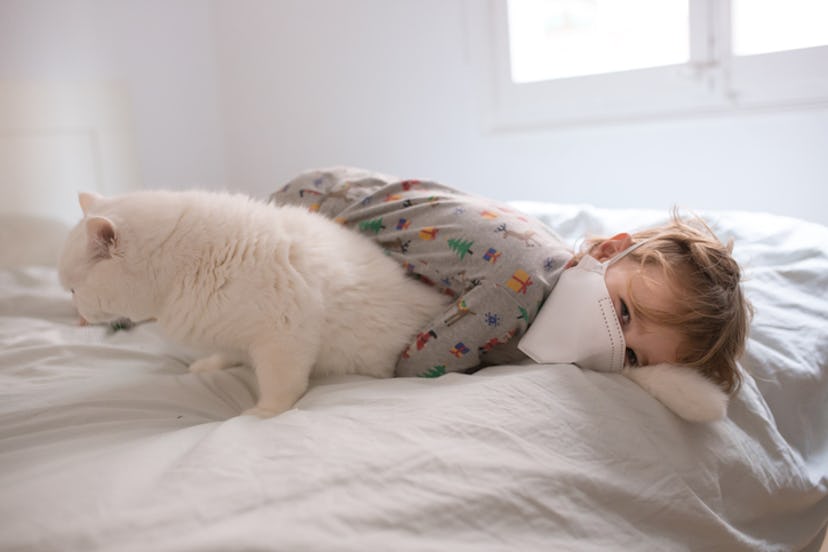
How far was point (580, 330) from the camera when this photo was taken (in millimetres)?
1166

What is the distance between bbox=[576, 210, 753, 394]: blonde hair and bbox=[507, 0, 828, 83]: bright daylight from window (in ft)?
4.71

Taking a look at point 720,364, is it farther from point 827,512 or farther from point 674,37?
point 674,37

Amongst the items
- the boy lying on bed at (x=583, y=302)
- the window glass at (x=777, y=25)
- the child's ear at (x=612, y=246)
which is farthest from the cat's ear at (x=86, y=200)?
the window glass at (x=777, y=25)

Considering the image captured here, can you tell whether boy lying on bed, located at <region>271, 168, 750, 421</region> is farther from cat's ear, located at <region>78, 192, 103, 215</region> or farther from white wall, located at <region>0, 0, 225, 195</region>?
white wall, located at <region>0, 0, 225, 195</region>

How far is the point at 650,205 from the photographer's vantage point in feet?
8.28

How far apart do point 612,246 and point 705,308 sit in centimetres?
26

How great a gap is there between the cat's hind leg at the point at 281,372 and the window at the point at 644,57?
5.94 ft

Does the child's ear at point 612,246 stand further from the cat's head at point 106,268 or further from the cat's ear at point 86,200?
the cat's ear at point 86,200

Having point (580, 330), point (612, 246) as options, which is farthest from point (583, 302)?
point (612, 246)

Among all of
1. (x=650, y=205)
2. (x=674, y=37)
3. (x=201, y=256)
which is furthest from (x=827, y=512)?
(x=674, y=37)

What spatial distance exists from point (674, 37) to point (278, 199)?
1.63 metres

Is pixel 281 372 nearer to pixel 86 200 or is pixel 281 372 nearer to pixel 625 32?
pixel 86 200

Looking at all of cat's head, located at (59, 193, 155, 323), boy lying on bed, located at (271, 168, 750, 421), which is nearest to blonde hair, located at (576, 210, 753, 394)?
boy lying on bed, located at (271, 168, 750, 421)

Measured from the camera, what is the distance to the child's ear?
4.38 feet
